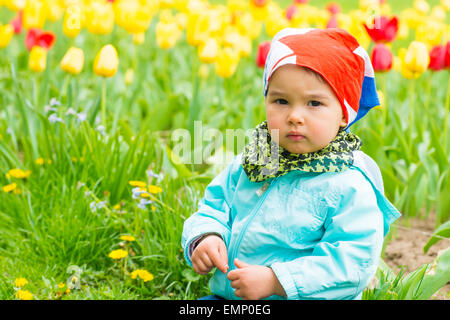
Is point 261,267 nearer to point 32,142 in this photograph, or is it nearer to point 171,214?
point 171,214

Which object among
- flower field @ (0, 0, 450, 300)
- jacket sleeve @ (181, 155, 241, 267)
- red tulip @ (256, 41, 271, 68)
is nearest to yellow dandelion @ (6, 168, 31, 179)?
flower field @ (0, 0, 450, 300)

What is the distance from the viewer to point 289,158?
158 centimetres

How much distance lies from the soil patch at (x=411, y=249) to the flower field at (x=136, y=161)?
0.32 ft

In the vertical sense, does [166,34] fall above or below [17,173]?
above

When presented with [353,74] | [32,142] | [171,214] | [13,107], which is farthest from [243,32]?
[353,74]

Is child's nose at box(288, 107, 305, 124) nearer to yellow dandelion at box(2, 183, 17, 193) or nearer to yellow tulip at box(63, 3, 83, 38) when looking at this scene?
yellow dandelion at box(2, 183, 17, 193)

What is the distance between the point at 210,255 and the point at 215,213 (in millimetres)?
168

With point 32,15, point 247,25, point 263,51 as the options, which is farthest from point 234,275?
point 247,25

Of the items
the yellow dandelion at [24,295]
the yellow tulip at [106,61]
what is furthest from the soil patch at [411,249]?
the yellow tulip at [106,61]

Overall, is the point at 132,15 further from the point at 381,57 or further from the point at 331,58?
the point at 331,58

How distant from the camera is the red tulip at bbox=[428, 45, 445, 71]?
3000mm

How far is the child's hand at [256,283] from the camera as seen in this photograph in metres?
1.46

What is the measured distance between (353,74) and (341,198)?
33 centimetres

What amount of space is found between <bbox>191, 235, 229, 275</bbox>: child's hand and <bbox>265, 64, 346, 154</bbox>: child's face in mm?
337
